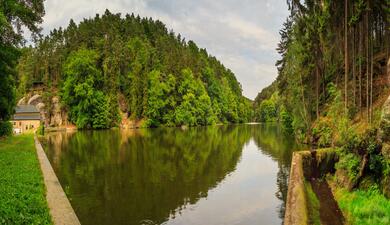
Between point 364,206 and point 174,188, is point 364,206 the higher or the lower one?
the higher one

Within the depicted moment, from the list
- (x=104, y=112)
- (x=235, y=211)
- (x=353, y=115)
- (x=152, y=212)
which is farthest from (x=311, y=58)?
(x=104, y=112)

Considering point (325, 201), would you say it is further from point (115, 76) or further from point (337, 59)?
point (115, 76)

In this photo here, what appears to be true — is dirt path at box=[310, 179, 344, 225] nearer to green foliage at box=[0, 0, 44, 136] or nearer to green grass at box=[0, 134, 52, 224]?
green grass at box=[0, 134, 52, 224]

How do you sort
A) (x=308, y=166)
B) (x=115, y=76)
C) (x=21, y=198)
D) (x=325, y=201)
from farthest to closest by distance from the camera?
1. (x=115, y=76)
2. (x=308, y=166)
3. (x=325, y=201)
4. (x=21, y=198)

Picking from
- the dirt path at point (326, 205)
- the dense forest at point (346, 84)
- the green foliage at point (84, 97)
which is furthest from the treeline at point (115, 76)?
the dirt path at point (326, 205)

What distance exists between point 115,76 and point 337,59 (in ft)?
228

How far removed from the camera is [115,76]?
3620 inches

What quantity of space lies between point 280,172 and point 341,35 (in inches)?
465

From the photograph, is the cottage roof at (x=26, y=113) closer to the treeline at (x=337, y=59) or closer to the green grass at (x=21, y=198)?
the treeline at (x=337, y=59)

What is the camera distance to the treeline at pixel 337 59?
2031 cm

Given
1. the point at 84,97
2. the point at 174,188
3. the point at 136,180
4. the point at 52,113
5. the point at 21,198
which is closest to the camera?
the point at 21,198

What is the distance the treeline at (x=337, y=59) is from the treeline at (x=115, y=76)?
183ft

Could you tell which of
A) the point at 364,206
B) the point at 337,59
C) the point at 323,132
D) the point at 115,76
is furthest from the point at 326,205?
the point at 115,76

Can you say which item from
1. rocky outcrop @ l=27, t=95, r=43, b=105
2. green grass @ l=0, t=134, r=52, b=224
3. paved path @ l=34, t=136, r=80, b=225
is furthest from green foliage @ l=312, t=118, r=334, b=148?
rocky outcrop @ l=27, t=95, r=43, b=105
